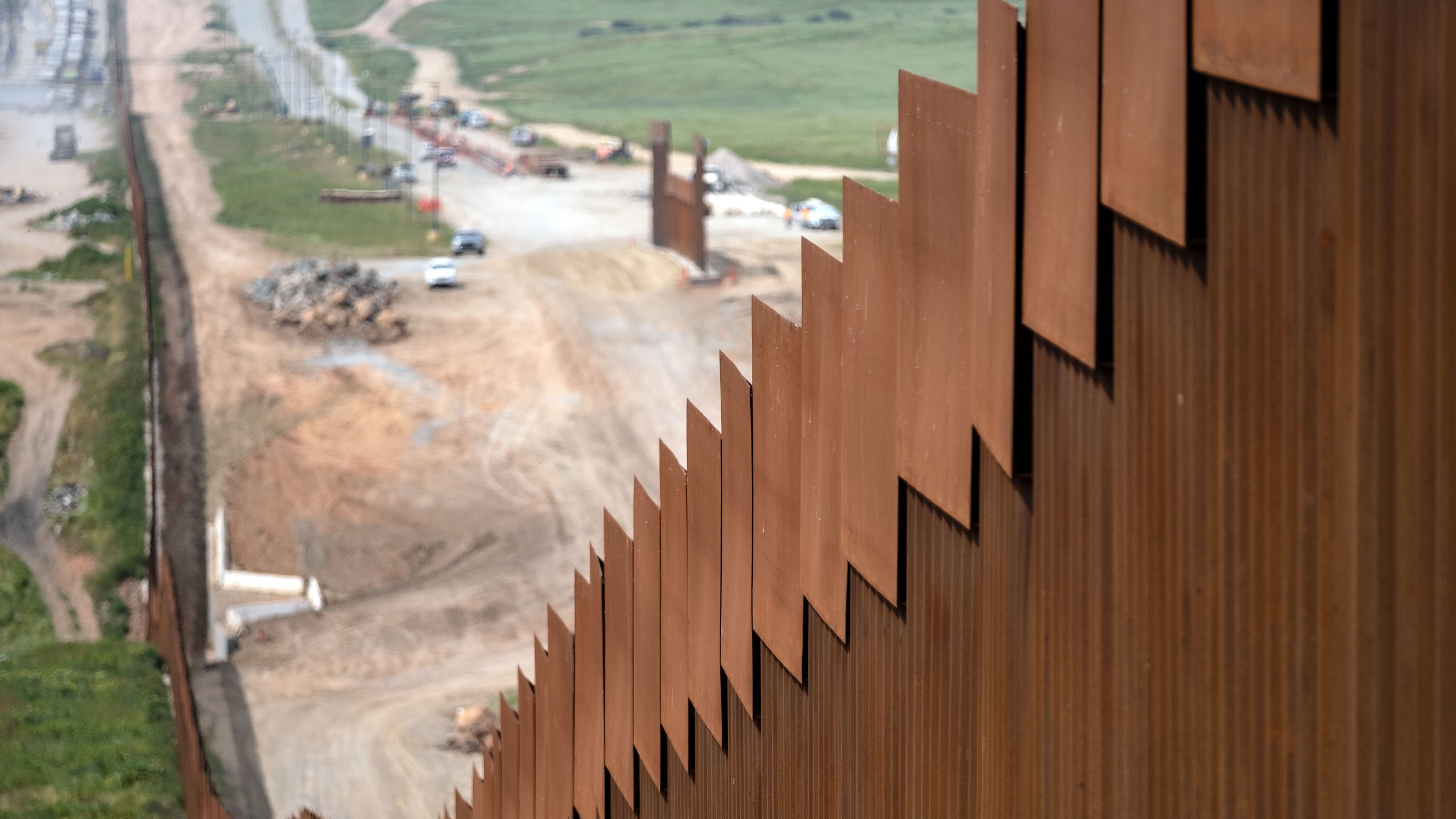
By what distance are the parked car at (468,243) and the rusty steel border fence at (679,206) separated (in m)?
7.59

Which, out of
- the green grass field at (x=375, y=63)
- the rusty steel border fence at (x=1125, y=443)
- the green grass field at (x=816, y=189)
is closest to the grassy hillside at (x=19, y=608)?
the rusty steel border fence at (x=1125, y=443)

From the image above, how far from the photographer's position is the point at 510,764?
37.1 feet

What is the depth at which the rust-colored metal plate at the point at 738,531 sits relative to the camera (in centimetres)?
730

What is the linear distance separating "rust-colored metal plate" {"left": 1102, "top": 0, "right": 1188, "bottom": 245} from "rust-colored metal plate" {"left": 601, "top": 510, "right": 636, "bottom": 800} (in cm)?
512

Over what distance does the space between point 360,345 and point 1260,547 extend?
46.2m

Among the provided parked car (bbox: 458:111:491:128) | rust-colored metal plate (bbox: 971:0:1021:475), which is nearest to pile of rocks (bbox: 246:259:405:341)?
rust-colored metal plate (bbox: 971:0:1021:475)

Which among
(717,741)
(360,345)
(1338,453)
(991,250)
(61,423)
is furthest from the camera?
(360,345)

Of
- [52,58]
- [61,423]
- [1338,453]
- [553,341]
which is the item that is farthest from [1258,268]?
[52,58]

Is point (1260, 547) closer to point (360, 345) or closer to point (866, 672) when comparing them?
point (866, 672)

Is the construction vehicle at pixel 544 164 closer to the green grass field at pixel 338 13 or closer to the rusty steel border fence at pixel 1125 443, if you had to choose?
the rusty steel border fence at pixel 1125 443

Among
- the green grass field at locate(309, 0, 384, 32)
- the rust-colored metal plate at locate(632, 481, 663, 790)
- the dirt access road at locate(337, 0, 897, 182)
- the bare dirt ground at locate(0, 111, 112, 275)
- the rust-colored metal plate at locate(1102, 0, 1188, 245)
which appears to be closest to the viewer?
the rust-colored metal plate at locate(1102, 0, 1188, 245)

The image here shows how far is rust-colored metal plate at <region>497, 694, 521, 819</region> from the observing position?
1109 cm

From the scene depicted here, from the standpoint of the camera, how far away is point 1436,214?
3217 millimetres

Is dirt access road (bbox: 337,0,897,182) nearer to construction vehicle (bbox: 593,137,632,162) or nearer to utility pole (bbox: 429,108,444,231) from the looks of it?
construction vehicle (bbox: 593,137,632,162)
